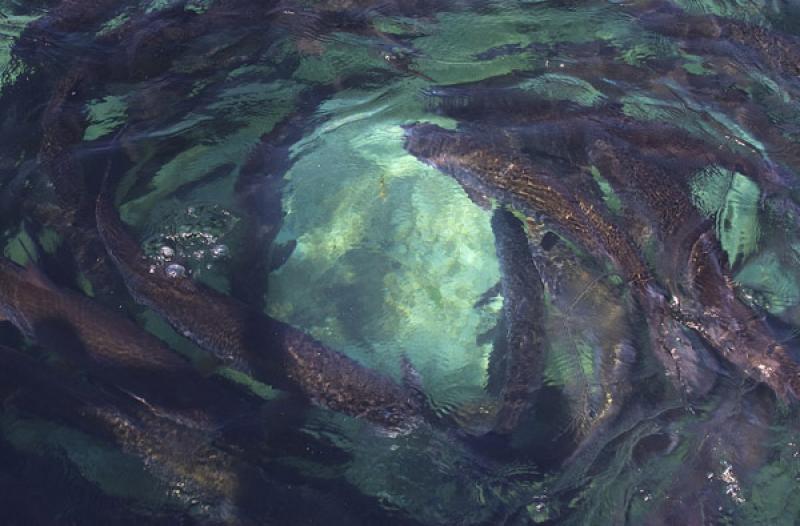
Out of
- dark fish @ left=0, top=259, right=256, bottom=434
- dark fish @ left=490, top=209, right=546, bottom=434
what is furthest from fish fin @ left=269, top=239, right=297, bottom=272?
dark fish @ left=490, top=209, right=546, bottom=434

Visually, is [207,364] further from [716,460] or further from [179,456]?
[716,460]

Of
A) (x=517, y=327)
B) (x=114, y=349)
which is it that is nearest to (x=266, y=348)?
(x=114, y=349)

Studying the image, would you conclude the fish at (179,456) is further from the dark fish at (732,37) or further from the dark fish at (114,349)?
the dark fish at (732,37)

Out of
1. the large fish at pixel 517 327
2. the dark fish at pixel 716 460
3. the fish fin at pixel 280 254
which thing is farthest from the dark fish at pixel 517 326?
the fish fin at pixel 280 254

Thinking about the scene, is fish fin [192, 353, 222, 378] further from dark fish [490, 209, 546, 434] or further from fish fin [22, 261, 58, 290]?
dark fish [490, 209, 546, 434]

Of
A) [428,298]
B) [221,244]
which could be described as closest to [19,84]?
[221,244]
